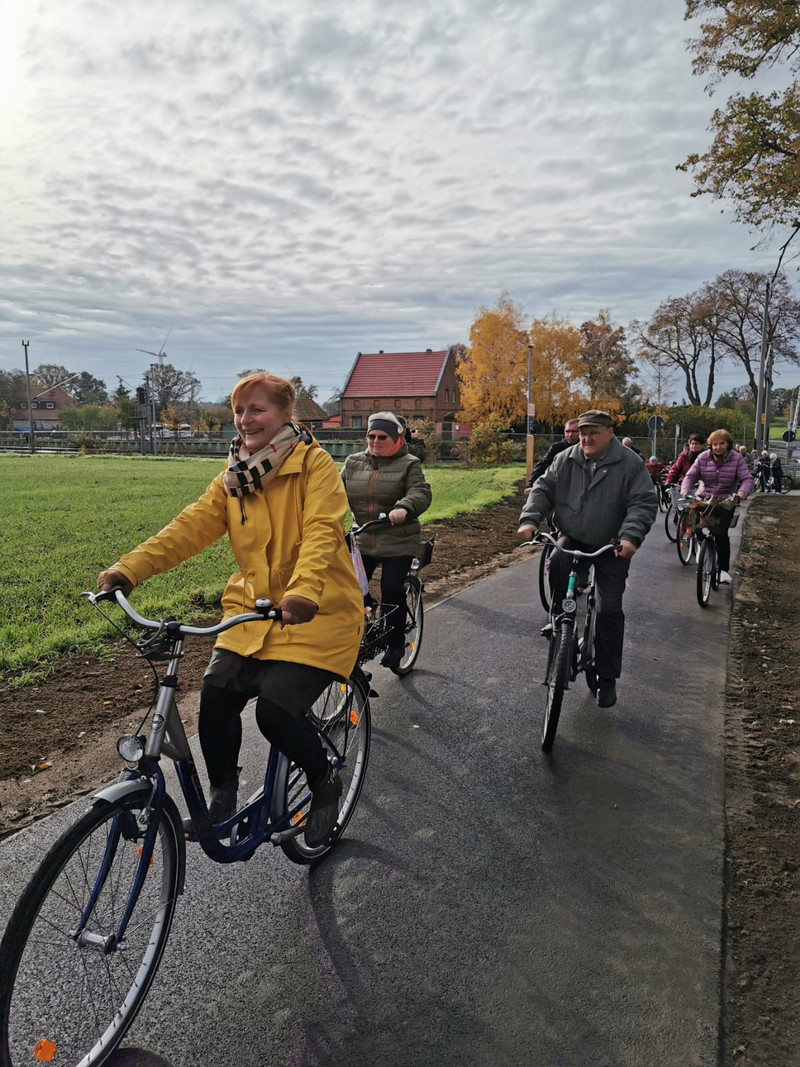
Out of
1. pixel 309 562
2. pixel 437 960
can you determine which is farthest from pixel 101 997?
pixel 309 562

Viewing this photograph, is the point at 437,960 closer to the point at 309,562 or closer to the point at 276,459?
the point at 309,562

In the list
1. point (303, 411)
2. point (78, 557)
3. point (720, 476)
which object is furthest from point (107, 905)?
point (78, 557)

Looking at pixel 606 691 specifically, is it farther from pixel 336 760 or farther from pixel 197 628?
pixel 197 628

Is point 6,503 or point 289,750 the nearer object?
point 289,750

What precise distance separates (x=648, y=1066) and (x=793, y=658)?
512 centimetres

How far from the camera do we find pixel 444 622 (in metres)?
7.86

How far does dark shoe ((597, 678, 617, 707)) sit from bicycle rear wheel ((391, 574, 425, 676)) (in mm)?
1494

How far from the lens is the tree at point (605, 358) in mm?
63031

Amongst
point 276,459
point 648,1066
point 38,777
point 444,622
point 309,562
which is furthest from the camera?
point 444,622

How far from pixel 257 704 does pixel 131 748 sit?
51cm

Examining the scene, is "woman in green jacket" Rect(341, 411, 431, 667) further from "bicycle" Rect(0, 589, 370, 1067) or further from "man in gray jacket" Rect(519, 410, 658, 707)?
"bicycle" Rect(0, 589, 370, 1067)

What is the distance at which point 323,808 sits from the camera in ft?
10.5

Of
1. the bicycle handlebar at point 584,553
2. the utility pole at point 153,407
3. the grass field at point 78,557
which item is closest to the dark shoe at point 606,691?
the bicycle handlebar at point 584,553

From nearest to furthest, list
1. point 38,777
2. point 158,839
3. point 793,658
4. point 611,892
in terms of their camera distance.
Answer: point 158,839 < point 611,892 < point 38,777 < point 793,658
